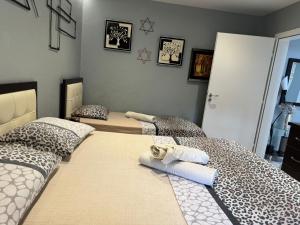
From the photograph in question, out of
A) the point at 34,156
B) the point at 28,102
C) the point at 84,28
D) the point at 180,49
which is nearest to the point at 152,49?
the point at 180,49

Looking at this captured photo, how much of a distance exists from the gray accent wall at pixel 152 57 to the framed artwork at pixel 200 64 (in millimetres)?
90

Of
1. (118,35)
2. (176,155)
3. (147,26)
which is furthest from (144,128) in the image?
(147,26)

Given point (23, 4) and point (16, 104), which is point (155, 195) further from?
point (23, 4)

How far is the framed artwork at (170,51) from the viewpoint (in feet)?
12.0

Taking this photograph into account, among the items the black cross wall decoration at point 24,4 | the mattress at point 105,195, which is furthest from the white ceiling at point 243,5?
the mattress at point 105,195

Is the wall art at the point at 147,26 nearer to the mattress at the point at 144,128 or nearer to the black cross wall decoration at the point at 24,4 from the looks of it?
the mattress at the point at 144,128

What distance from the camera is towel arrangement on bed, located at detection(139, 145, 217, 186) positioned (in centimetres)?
143

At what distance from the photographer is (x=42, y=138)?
1.48 m

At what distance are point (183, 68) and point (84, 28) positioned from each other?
1668 millimetres

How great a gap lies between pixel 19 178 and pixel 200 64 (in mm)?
3309

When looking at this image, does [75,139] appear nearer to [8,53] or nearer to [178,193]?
[8,53]

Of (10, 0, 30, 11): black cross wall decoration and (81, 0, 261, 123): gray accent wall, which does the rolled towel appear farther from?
(10, 0, 30, 11): black cross wall decoration

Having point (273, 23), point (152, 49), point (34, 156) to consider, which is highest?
point (273, 23)

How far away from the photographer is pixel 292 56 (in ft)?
13.7
